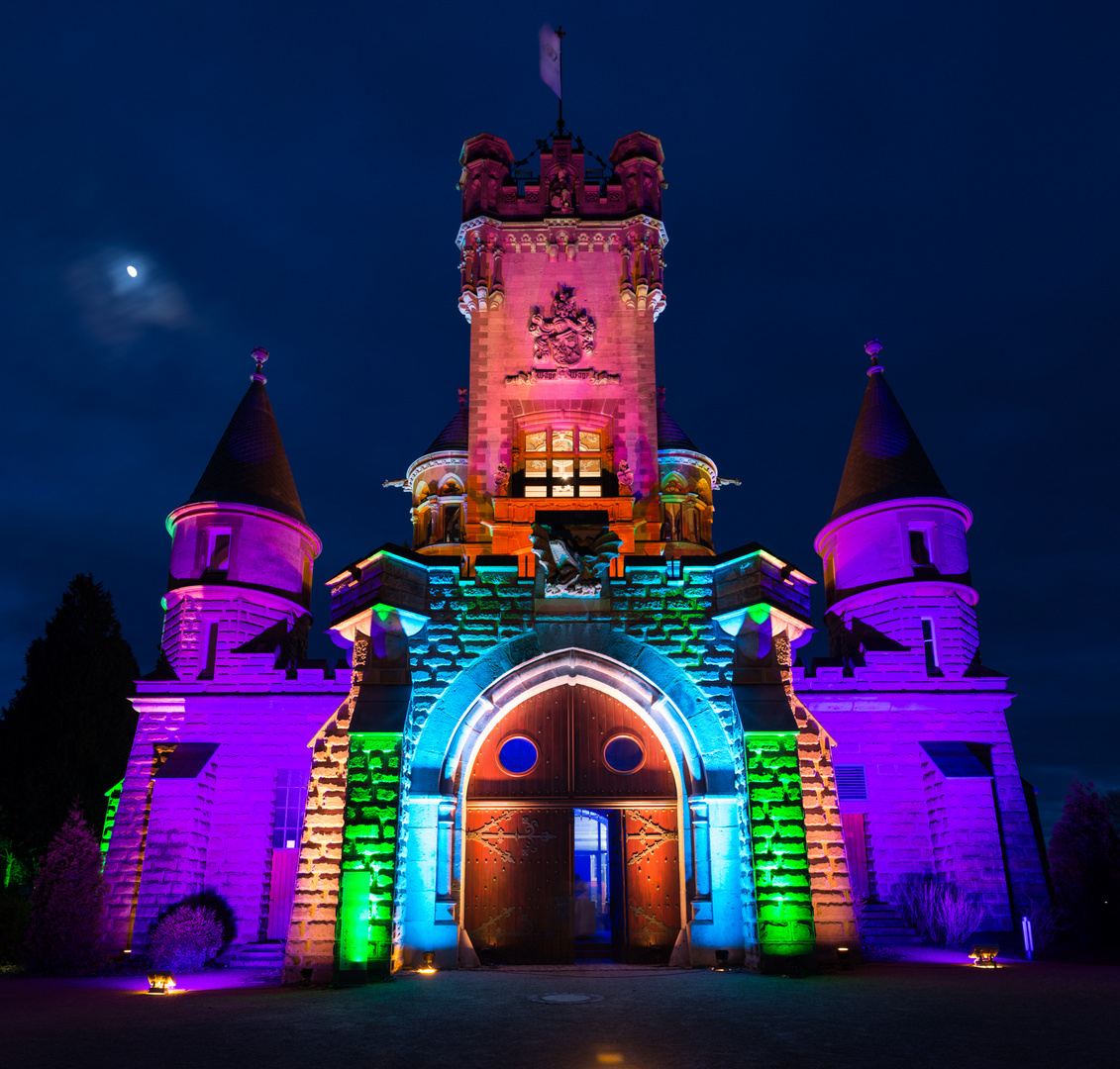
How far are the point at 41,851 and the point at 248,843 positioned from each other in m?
13.2

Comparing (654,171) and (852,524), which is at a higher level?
(654,171)

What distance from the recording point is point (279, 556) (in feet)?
84.9

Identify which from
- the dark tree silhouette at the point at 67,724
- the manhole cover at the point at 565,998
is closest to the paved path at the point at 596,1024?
the manhole cover at the point at 565,998

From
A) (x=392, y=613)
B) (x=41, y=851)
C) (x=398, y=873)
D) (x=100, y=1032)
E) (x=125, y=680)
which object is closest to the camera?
(x=100, y=1032)

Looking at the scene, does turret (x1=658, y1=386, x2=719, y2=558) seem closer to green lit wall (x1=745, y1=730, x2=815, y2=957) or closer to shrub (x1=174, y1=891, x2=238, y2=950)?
green lit wall (x1=745, y1=730, x2=815, y2=957)

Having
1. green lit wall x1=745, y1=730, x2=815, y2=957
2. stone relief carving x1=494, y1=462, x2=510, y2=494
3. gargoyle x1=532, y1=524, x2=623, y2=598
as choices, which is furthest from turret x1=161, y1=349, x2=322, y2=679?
green lit wall x1=745, y1=730, x2=815, y2=957

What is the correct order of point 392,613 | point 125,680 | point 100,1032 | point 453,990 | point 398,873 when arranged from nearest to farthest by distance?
point 100,1032 → point 453,990 → point 398,873 → point 392,613 → point 125,680

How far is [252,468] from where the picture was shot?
86.9ft

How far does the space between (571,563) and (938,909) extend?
12.2 metres

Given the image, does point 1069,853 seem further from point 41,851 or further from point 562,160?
point 41,851

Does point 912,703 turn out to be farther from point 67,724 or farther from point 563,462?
point 67,724

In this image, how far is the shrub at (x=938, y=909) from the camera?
19.3 m

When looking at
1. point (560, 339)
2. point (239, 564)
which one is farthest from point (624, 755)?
point (239, 564)

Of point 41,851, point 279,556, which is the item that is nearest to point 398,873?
point 279,556
